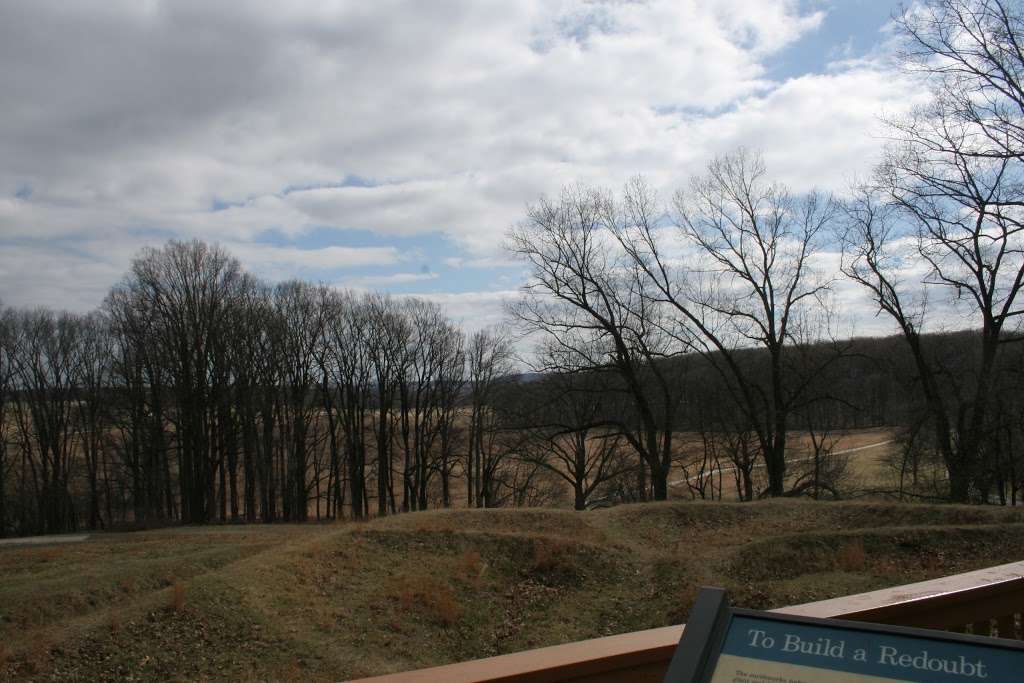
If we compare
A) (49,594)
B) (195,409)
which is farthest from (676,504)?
(195,409)

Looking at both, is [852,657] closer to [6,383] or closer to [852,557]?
[852,557]

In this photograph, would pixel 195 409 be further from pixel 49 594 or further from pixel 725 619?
pixel 725 619

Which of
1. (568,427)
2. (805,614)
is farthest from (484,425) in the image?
(805,614)

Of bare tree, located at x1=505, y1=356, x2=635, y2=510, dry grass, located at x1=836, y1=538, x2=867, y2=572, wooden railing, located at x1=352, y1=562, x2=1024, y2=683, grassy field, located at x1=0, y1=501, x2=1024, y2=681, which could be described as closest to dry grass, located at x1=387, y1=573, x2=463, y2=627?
grassy field, located at x1=0, y1=501, x2=1024, y2=681

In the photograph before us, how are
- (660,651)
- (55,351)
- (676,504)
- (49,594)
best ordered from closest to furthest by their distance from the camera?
1. (660,651)
2. (49,594)
3. (676,504)
4. (55,351)

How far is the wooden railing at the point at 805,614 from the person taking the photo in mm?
1725

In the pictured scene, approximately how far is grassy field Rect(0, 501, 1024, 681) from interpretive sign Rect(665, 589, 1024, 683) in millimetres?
9454

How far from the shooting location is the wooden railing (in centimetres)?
172

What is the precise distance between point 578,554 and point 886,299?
588 inches

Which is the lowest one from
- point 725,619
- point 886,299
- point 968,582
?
point 968,582

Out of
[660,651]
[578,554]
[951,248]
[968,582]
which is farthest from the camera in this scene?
[951,248]

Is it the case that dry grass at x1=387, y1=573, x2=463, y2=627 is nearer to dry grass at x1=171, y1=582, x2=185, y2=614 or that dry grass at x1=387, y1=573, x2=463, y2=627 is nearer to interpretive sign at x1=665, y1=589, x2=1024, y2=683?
dry grass at x1=171, y1=582, x2=185, y2=614

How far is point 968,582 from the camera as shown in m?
2.51

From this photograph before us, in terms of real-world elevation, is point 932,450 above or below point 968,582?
below
